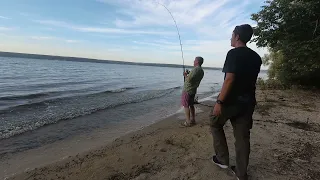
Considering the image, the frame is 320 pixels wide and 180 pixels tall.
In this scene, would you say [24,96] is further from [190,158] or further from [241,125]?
[241,125]

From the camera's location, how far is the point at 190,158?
15.9 feet

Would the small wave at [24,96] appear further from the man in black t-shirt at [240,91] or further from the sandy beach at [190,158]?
the man in black t-shirt at [240,91]

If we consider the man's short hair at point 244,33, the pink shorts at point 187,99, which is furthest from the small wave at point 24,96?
the man's short hair at point 244,33

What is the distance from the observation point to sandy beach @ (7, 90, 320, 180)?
167 inches

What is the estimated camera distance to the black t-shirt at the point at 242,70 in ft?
11.4

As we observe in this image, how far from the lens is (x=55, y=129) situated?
27.9 ft

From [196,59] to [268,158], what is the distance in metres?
3.28

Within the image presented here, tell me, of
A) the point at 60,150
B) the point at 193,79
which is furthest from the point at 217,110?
the point at 60,150

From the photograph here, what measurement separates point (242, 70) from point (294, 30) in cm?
1307

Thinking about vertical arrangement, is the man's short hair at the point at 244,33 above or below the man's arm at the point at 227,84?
above

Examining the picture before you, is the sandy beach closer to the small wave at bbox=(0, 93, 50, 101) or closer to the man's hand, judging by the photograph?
the man's hand

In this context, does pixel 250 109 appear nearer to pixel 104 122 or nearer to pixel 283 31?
pixel 104 122

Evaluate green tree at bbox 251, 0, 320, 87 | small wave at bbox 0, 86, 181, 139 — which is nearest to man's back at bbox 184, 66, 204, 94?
small wave at bbox 0, 86, 181, 139

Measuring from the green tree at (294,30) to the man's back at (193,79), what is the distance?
8827 mm
